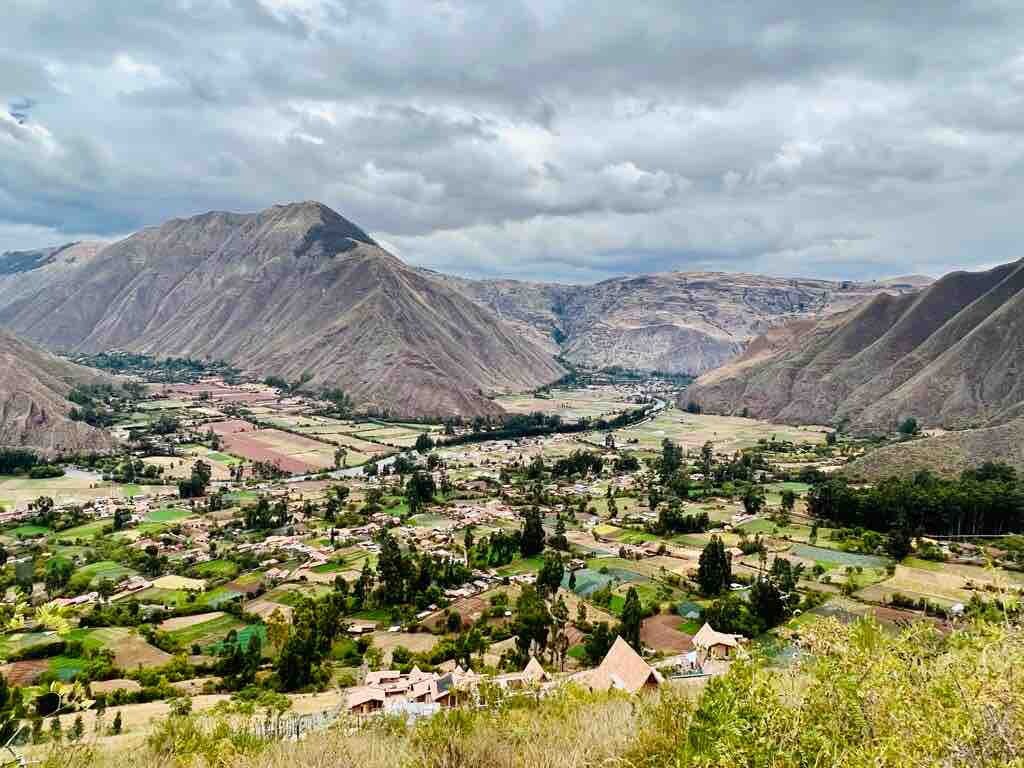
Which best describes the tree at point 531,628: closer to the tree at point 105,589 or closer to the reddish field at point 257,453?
the tree at point 105,589

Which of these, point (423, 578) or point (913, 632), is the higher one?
point (913, 632)

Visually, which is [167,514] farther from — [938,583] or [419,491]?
[938,583]

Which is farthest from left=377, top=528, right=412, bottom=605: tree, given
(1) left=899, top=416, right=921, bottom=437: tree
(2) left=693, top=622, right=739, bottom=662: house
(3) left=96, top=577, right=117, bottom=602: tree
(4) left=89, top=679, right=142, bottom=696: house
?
(1) left=899, top=416, right=921, bottom=437: tree

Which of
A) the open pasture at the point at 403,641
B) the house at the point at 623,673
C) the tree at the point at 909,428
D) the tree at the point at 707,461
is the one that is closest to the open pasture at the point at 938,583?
the house at the point at 623,673

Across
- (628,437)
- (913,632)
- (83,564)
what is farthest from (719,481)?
(913,632)

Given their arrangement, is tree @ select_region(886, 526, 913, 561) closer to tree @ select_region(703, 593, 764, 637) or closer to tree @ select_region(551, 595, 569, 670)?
tree @ select_region(703, 593, 764, 637)

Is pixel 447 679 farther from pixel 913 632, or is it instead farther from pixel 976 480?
pixel 976 480
